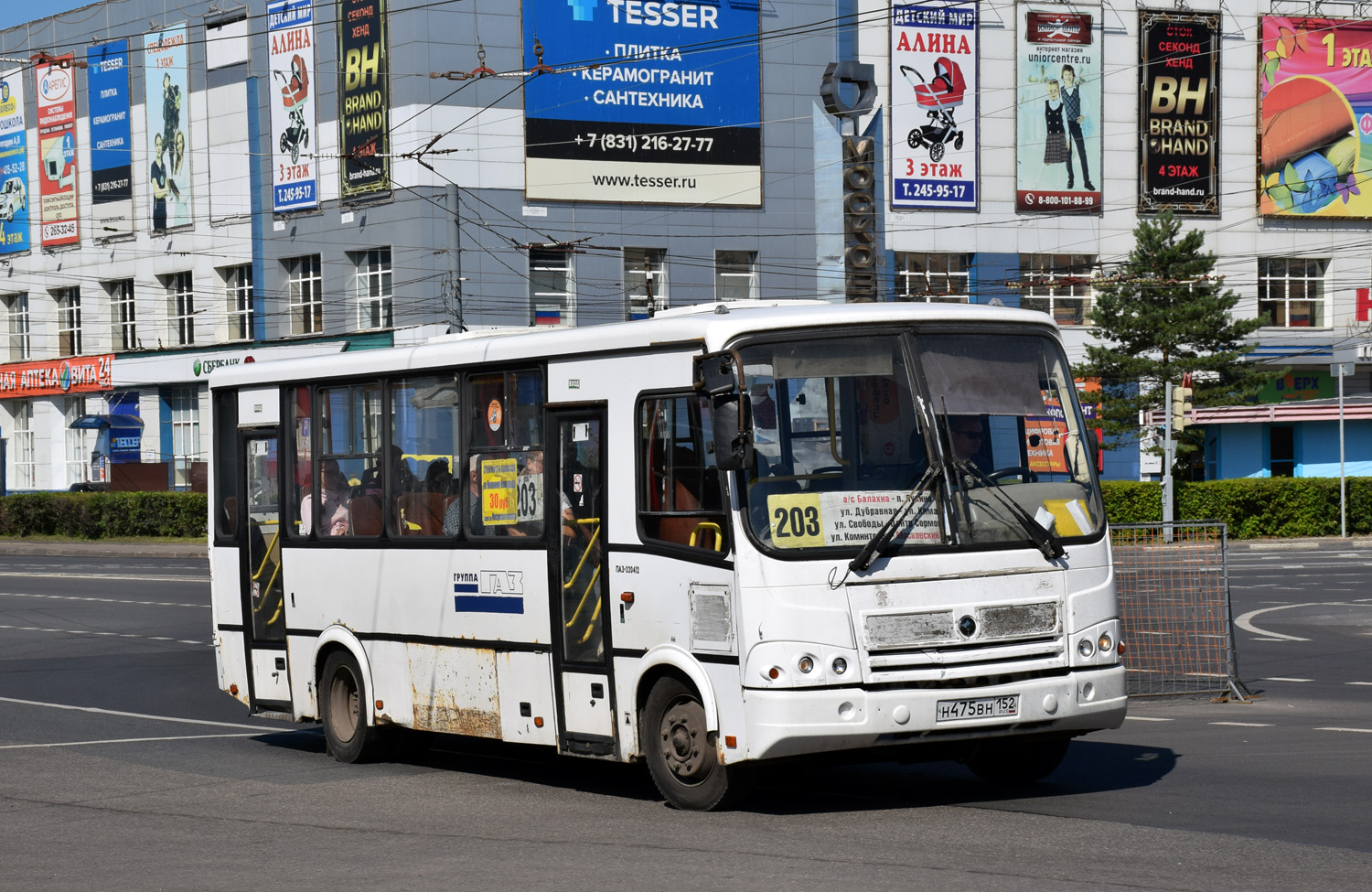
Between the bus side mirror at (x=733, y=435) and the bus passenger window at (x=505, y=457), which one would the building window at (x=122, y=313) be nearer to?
the bus passenger window at (x=505, y=457)

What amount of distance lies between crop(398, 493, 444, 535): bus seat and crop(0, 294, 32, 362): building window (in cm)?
6804

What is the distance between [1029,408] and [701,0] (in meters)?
50.5

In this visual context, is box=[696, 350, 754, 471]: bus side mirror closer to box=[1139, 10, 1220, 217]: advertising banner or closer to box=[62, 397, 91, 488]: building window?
box=[1139, 10, 1220, 217]: advertising banner

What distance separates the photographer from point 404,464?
12.2 metres

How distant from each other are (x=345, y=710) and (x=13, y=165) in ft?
218

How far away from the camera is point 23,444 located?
75.3m

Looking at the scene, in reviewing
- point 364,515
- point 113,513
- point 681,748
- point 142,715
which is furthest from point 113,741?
point 113,513

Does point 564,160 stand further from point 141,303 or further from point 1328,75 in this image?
point 1328,75

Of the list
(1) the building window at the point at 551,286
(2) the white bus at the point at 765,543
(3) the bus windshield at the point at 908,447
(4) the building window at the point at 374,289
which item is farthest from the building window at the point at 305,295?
(3) the bus windshield at the point at 908,447

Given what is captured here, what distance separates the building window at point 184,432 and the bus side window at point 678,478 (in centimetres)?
5782

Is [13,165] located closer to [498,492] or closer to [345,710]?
[345,710]

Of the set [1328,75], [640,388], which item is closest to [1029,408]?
[640,388]

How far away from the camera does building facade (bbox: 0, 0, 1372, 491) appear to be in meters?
56.3

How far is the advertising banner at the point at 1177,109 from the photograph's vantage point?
6253cm
